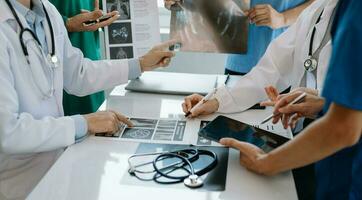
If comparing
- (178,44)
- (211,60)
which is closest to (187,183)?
(178,44)

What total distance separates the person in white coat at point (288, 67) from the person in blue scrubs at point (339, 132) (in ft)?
1.22

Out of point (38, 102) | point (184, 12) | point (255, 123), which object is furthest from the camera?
point (184, 12)

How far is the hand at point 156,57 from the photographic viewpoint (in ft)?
5.30

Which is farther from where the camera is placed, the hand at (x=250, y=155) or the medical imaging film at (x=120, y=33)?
the medical imaging film at (x=120, y=33)

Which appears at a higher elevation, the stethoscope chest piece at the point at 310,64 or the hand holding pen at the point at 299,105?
the stethoscope chest piece at the point at 310,64

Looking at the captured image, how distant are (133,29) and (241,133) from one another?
2.35 feet

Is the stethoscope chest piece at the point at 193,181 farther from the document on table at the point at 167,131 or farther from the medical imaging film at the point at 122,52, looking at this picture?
the medical imaging film at the point at 122,52

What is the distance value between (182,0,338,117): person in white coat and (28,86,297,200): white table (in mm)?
308

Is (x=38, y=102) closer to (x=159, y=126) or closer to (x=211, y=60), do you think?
(x=159, y=126)

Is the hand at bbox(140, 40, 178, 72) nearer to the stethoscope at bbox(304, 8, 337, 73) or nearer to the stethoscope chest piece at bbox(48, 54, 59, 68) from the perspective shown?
the stethoscope chest piece at bbox(48, 54, 59, 68)

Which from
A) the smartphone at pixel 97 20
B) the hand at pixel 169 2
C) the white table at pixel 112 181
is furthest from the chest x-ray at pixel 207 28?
the white table at pixel 112 181

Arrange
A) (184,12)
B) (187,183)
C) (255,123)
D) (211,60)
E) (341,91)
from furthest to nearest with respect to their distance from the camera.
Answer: (211,60), (184,12), (255,123), (187,183), (341,91)

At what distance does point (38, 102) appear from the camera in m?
1.27

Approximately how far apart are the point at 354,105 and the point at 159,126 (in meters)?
0.73
